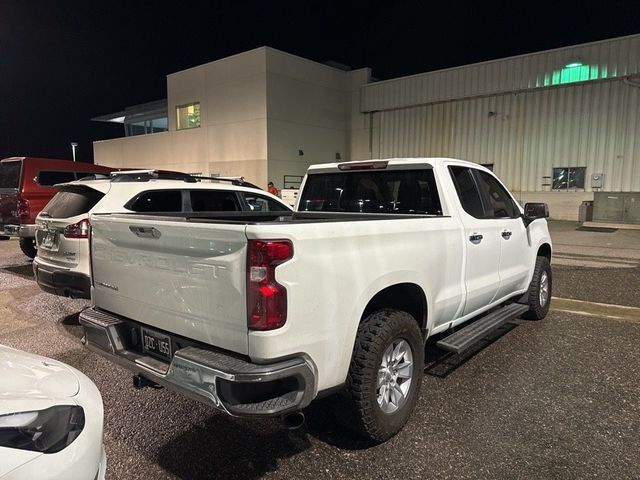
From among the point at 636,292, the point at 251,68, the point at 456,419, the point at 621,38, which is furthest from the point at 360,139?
the point at 456,419

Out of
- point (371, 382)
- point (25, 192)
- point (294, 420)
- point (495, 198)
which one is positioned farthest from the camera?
point (25, 192)

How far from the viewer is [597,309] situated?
629 cm

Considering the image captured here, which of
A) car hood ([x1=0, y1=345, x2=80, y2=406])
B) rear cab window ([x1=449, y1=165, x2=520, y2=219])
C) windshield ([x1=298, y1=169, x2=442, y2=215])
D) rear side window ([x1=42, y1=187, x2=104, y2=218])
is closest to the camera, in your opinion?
car hood ([x1=0, y1=345, x2=80, y2=406])

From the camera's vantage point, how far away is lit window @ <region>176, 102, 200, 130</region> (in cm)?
2803

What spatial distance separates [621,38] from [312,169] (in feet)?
67.3

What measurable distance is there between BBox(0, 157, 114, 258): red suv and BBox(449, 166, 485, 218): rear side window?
779 cm

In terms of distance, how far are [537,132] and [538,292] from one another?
1877 cm

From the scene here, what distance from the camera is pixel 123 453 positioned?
2.91 meters

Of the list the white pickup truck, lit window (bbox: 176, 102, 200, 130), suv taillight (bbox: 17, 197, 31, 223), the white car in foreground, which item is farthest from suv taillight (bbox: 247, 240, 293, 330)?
lit window (bbox: 176, 102, 200, 130)

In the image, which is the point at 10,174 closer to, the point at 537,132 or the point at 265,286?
the point at 265,286

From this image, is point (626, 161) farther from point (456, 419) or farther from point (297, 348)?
point (297, 348)

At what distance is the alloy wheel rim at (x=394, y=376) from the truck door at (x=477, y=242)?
1.06 m

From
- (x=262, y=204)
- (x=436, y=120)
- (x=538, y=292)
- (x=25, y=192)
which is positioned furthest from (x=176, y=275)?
(x=436, y=120)

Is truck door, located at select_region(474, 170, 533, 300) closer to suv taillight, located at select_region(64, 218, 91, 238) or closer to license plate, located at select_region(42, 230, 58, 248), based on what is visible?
suv taillight, located at select_region(64, 218, 91, 238)
